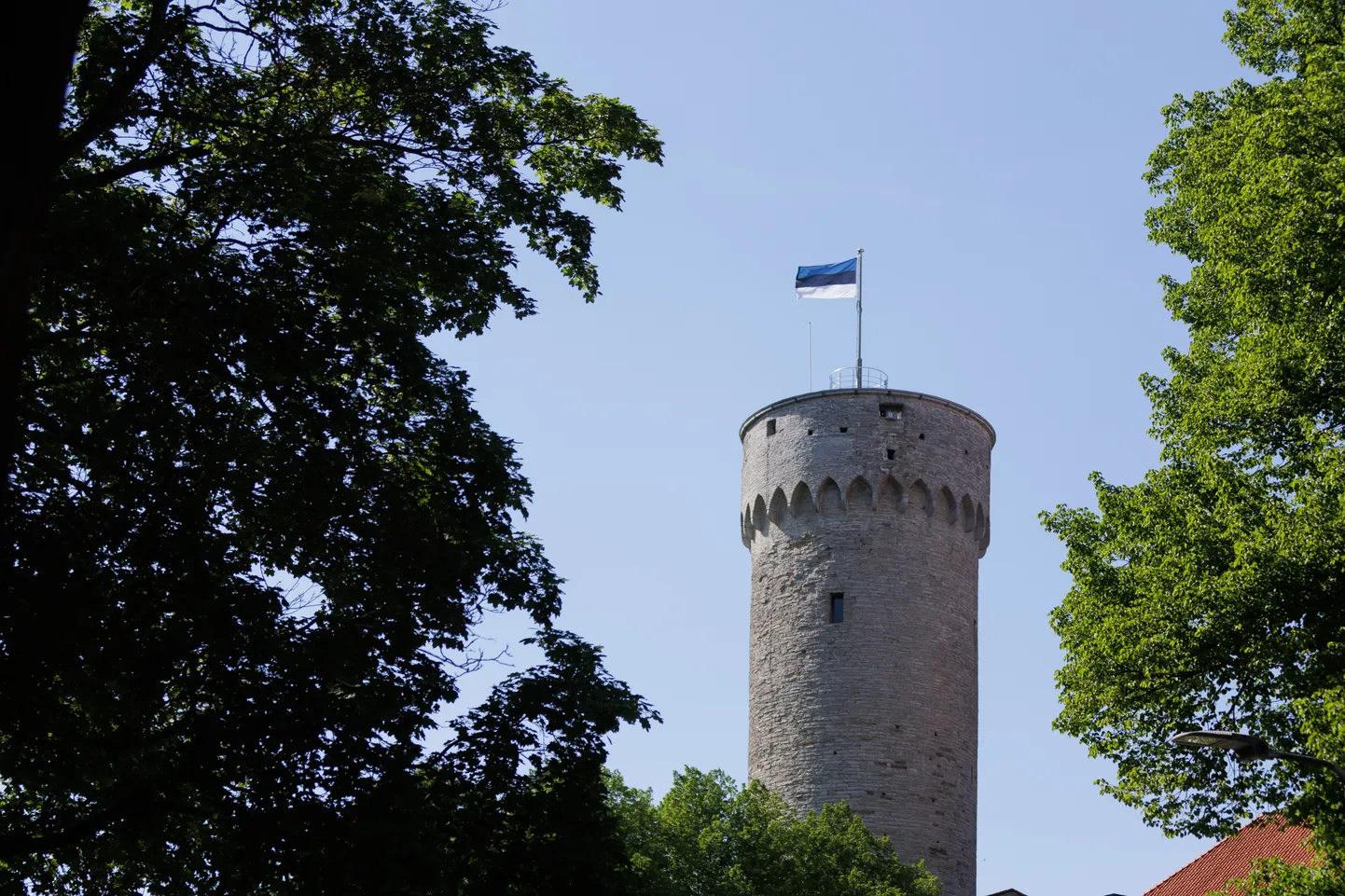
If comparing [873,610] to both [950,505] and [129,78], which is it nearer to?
[950,505]

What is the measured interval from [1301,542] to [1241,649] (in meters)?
1.11

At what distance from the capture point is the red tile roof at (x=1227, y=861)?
2531cm

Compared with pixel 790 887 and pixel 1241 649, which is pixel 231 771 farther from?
pixel 790 887

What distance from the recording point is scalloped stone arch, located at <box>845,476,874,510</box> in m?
34.8

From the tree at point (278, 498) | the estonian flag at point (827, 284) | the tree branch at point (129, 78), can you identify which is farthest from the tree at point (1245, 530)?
the estonian flag at point (827, 284)

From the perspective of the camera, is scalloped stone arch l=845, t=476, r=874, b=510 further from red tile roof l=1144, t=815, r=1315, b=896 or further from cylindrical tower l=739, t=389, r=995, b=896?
red tile roof l=1144, t=815, r=1315, b=896

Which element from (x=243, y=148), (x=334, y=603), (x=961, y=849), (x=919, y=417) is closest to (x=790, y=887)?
(x=961, y=849)

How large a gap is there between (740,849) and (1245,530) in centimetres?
1416

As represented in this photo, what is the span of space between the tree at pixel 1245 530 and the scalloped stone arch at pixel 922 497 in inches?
726

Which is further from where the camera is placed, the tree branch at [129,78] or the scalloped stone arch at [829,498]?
the scalloped stone arch at [829,498]

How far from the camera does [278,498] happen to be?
455 inches

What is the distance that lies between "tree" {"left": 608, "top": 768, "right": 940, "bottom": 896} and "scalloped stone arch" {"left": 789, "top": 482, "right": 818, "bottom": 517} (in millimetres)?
8143

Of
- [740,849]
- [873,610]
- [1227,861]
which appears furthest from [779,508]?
[1227,861]

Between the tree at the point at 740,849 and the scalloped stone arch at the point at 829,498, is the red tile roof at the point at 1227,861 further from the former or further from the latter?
the scalloped stone arch at the point at 829,498
